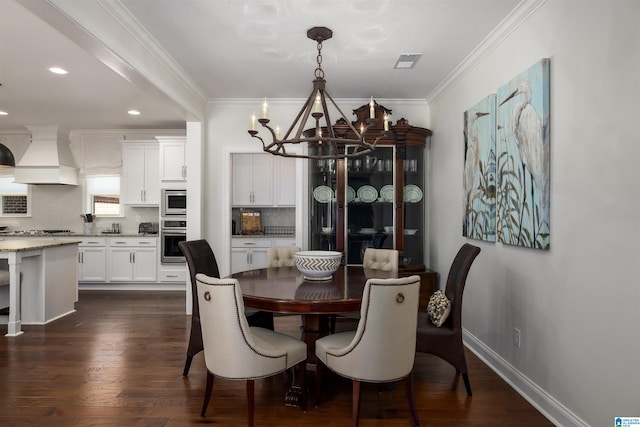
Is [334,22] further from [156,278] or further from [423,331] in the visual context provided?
[156,278]

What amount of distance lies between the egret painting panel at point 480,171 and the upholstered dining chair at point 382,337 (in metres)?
1.34

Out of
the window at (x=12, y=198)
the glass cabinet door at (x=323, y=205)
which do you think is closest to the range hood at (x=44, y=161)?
the window at (x=12, y=198)

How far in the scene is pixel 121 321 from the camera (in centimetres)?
441

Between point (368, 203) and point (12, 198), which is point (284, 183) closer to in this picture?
point (368, 203)

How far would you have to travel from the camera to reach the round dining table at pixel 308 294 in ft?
7.34

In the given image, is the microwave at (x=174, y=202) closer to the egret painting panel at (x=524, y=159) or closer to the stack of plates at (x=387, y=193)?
the stack of plates at (x=387, y=193)

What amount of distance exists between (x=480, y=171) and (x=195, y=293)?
2.48 meters

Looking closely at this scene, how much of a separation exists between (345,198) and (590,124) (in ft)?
8.95

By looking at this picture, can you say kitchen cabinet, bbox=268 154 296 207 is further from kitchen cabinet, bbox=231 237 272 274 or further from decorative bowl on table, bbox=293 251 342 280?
decorative bowl on table, bbox=293 251 342 280

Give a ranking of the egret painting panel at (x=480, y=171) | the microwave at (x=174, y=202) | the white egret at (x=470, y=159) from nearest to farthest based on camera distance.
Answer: the egret painting panel at (x=480, y=171) → the white egret at (x=470, y=159) → the microwave at (x=174, y=202)

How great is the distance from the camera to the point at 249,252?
6.17 meters

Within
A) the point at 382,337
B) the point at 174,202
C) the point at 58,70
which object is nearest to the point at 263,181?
the point at 174,202

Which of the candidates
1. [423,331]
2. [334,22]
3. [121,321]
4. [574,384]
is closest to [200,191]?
[121,321]

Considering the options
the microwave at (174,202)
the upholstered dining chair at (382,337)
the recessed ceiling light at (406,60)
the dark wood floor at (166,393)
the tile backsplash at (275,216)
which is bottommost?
the dark wood floor at (166,393)
